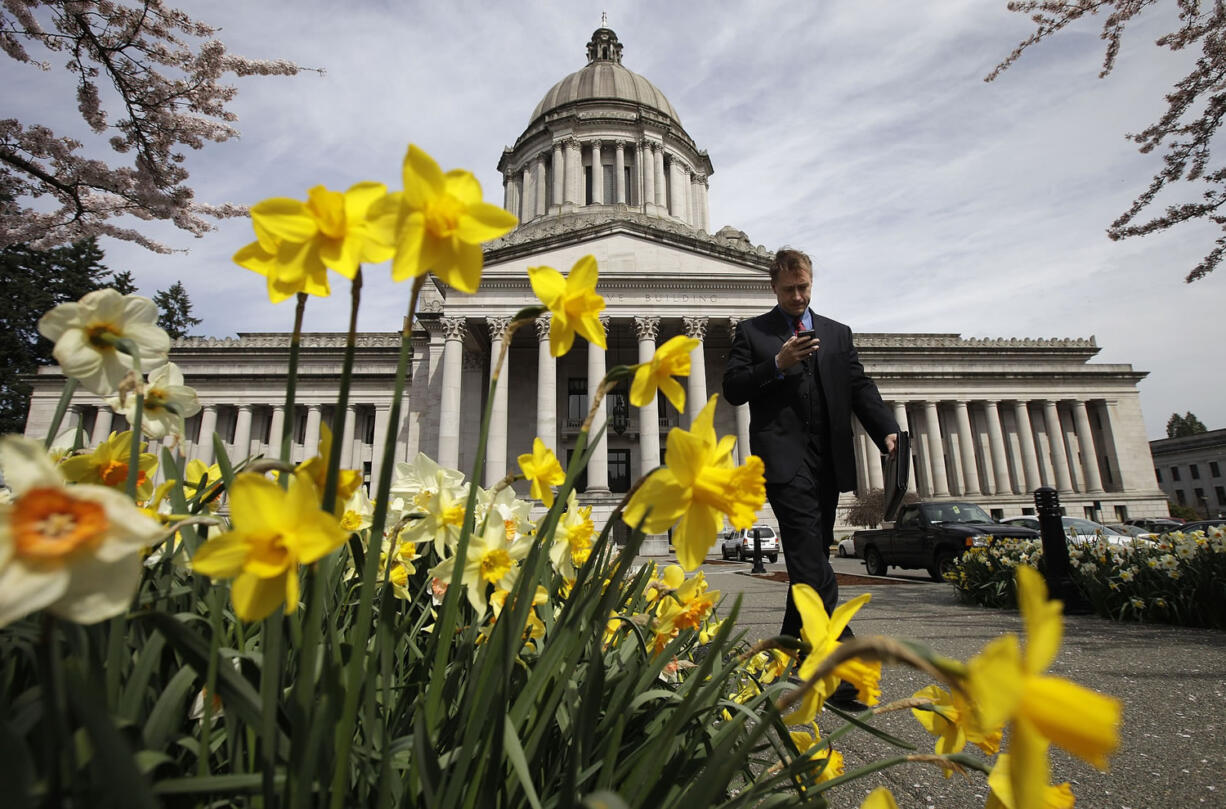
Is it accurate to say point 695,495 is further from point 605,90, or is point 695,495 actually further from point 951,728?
point 605,90

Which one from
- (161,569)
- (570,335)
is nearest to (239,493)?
(570,335)

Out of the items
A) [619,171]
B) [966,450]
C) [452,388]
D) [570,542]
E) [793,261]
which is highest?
[619,171]

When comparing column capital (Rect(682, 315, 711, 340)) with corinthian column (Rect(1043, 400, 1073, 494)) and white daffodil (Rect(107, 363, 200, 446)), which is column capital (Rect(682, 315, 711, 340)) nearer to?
corinthian column (Rect(1043, 400, 1073, 494))

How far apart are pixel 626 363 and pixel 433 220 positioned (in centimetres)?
2635

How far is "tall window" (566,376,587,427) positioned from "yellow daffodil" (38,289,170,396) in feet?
99.8

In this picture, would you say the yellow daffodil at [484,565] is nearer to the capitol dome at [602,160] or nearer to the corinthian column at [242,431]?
the capitol dome at [602,160]

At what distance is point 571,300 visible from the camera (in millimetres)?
1057

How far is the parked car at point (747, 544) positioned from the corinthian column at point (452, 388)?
41.1ft

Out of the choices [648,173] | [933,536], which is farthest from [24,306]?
[933,536]

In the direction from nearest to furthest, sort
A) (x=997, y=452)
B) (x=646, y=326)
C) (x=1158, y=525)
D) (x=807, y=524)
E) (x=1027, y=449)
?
(x=807, y=524) < (x=1158, y=525) < (x=646, y=326) < (x=997, y=452) < (x=1027, y=449)

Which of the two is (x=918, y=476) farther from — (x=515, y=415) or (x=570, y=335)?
(x=570, y=335)

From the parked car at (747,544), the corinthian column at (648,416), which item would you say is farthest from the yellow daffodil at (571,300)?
the corinthian column at (648,416)

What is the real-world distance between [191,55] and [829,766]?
11.7 m

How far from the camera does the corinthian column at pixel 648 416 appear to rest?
83.4ft
